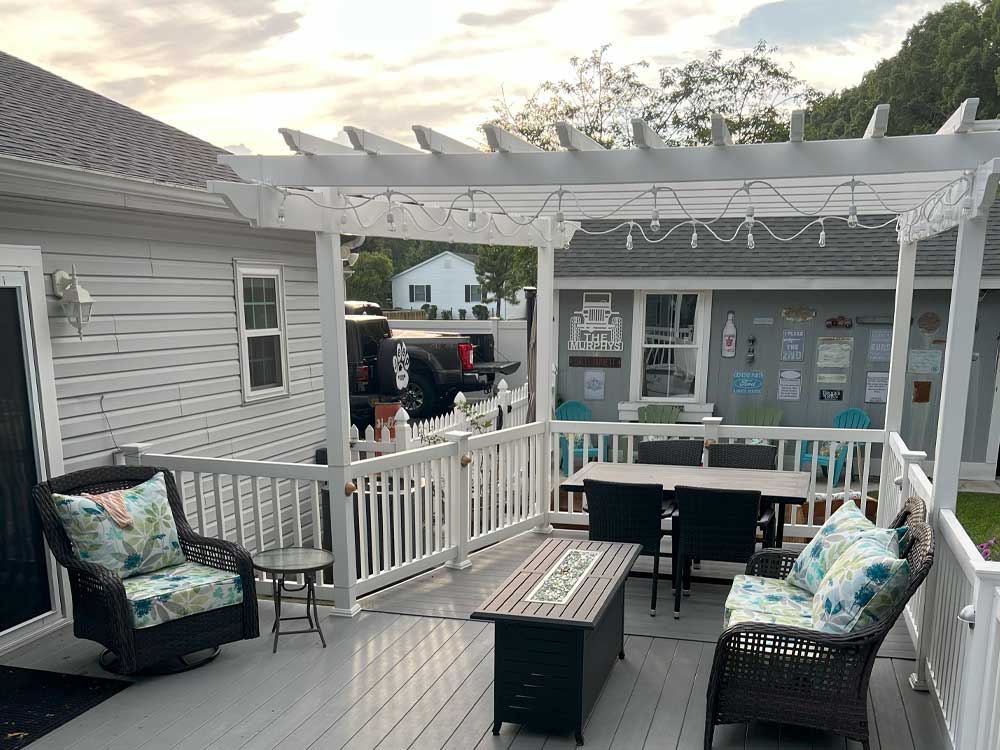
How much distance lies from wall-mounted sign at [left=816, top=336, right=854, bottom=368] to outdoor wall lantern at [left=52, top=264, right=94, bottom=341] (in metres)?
8.41

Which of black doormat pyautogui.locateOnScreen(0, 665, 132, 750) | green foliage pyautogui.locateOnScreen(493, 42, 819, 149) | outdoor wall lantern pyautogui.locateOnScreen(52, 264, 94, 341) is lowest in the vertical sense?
black doormat pyautogui.locateOnScreen(0, 665, 132, 750)

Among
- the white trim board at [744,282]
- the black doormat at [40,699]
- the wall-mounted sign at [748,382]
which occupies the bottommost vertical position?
the black doormat at [40,699]

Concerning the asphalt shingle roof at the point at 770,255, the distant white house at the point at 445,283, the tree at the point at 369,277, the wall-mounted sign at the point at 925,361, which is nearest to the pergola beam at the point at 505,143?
the asphalt shingle roof at the point at 770,255

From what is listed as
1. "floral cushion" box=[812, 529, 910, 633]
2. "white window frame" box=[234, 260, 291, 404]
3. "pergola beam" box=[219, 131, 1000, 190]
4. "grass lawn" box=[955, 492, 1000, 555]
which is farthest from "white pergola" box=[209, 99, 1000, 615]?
"grass lawn" box=[955, 492, 1000, 555]

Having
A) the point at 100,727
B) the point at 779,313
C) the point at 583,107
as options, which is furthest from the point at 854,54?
the point at 100,727

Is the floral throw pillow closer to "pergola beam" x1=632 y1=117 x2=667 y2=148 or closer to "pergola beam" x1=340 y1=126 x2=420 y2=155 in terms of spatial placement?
"pergola beam" x1=632 y1=117 x2=667 y2=148

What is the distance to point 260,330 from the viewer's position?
6.92 meters

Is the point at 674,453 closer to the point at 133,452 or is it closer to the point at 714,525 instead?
the point at 714,525

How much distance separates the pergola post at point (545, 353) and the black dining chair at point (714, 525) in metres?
1.86

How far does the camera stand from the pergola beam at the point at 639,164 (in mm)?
3211

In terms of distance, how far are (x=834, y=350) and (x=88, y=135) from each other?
8648 mm

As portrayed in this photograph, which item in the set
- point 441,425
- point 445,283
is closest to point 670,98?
point 441,425

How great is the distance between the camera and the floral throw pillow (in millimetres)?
3568

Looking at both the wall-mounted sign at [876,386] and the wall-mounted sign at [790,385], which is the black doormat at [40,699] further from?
the wall-mounted sign at [876,386]
